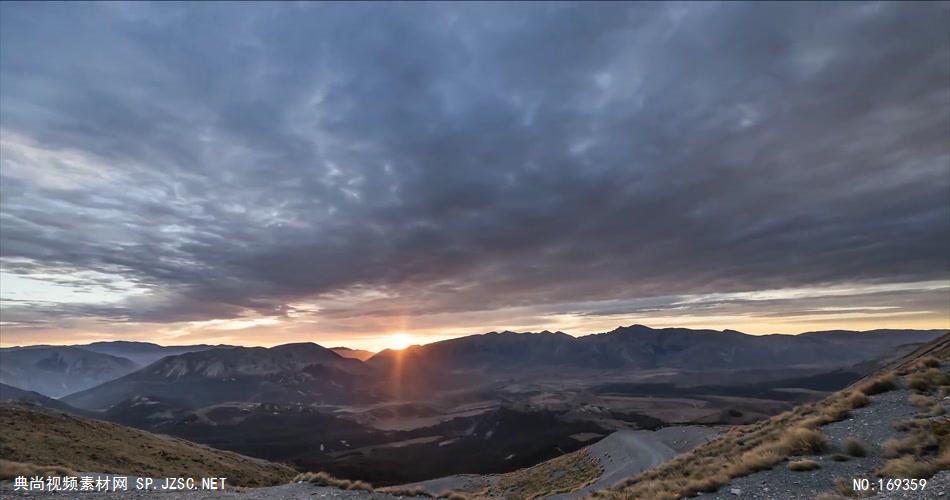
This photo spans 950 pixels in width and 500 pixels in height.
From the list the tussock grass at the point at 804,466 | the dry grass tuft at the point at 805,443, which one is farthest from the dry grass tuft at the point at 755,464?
the tussock grass at the point at 804,466

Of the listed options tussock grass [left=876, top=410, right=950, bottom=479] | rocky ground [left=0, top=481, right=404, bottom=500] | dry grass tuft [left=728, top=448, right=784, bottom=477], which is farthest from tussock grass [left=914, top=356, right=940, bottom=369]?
rocky ground [left=0, top=481, right=404, bottom=500]

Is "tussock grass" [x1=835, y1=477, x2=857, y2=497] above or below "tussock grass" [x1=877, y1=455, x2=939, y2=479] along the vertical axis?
below

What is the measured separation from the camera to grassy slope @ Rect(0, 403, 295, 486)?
3250 cm

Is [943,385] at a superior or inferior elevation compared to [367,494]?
superior

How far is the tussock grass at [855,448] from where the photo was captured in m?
13.8

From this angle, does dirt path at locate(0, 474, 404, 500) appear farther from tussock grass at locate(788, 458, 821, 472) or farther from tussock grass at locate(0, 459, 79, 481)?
tussock grass at locate(788, 458, 821, 472)

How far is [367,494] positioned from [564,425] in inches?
6244

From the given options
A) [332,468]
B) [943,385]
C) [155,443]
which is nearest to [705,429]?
[943,385]

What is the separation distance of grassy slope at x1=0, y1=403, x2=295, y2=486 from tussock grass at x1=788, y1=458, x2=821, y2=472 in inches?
1637

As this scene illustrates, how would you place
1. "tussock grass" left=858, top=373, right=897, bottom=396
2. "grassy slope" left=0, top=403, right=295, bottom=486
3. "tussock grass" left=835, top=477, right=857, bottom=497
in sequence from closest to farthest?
"tussock grass" left=835, top=477, right=857, bottom=497 → "tussock grass" left=858, top=373, right=897, bottom=396 → "grassy slope" left=0, top=403, right=295, bottom=486

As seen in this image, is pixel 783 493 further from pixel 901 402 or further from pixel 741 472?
pixel 901 402

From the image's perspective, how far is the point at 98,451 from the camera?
37500 mm

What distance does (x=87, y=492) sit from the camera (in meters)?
19.2

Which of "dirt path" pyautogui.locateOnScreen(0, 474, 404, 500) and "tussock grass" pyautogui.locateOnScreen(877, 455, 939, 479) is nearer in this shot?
"tussock grass" pyautogui.locateOnScreen(877, 455, 939, 479)
